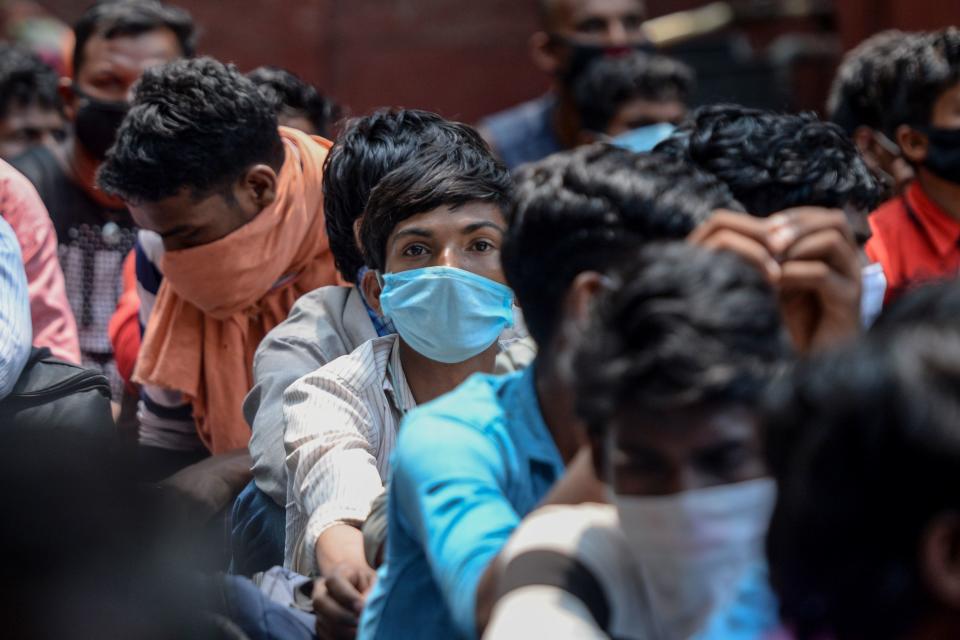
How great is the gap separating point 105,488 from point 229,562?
121 centimetres

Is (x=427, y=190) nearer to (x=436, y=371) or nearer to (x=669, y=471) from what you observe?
(x=436, y=371)

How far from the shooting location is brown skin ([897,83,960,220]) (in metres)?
4.12

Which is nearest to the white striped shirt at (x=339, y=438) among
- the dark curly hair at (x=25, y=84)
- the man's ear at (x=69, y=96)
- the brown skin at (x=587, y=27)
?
A: the man's ear at (x=69, y=96)

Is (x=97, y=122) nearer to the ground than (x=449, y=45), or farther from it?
farther from it

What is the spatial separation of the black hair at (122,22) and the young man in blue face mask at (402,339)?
95.5 inches

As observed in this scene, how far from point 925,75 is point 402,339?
81.5 inches

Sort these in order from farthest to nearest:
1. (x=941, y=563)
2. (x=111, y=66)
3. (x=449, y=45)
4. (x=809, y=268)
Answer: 1. (x=449, y=45)
2. (x=111, y=66)
3. (x=809, y=268)
4. (x=941, y=563)

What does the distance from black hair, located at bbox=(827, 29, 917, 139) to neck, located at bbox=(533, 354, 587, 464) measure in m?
2.62

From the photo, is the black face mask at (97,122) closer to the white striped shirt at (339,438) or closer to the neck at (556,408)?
the white striped shirt at (339,438)

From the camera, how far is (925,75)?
4215 mm

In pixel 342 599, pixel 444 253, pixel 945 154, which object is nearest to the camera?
pixel 342 599

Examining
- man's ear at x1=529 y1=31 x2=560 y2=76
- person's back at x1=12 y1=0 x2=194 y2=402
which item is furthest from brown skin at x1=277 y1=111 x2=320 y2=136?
man's ear at x1=529 y1=31 x2=560 y2=76

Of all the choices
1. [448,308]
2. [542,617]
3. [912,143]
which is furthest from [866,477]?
[912,143]

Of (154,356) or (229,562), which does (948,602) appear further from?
(154,356)
